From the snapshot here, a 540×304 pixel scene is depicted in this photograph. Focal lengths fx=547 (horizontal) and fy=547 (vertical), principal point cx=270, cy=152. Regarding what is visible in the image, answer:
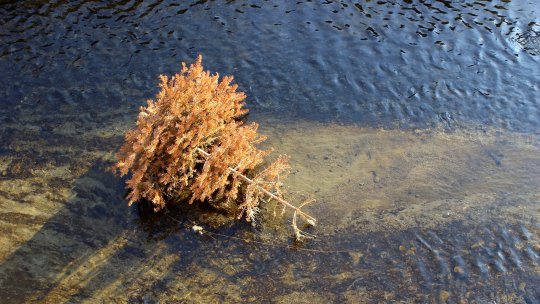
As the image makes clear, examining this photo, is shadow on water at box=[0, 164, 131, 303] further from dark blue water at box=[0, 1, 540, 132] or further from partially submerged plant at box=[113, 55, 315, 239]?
dark blue water at box=[0, 1, 540, 132]

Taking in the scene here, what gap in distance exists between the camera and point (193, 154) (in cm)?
886

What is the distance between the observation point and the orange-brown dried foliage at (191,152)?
28.0 feet

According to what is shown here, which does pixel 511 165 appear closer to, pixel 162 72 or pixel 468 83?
pixel 468 83

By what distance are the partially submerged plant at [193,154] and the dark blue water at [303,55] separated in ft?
7.83

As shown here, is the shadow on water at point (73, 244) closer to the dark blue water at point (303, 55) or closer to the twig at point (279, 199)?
the twig at point (279, 199)

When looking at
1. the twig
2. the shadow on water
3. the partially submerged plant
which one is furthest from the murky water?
the partially submerged plant

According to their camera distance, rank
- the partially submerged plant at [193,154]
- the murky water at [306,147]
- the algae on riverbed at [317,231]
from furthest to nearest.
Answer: the partially submerged plant at [193,154] → the murky water at [306,147] → the algae on riverbed at [317,231]

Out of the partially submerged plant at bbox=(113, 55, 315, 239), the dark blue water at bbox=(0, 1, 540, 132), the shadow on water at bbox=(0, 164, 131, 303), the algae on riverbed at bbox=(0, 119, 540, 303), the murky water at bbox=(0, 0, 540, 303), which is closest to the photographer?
the shadow on water at bbox=(0, 164, 131, 303)

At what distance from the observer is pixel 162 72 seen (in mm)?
11883

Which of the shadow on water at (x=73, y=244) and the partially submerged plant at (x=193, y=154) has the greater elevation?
the partially submerged plant at (x=193, y=154)

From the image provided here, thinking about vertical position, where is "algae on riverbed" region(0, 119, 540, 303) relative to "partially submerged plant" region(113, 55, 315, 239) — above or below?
below

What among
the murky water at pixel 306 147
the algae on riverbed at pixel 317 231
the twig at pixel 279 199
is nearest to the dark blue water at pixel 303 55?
the murky water at pixel 306 147

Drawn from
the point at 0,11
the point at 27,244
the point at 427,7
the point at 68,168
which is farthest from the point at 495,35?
the point at 0,11

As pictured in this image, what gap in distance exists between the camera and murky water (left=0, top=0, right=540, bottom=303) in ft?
26.6
